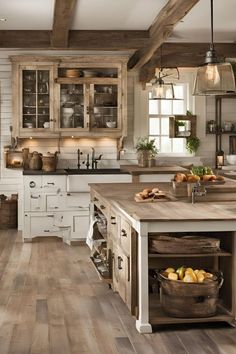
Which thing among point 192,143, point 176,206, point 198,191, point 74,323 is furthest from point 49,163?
point 74,323

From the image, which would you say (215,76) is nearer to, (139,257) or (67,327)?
(139,257)

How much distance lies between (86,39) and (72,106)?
1005mm

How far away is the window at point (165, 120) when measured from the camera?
34.5 ft

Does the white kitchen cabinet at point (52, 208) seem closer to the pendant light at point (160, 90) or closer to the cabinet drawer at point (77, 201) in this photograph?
the cabinet drawer at point (77, 201)

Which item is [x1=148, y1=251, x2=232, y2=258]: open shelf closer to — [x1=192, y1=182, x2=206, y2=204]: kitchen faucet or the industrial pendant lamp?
[x1=192, y1=182, x2=206, y2=204]: kitchen faucet

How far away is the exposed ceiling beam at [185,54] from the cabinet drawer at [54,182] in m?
2.05

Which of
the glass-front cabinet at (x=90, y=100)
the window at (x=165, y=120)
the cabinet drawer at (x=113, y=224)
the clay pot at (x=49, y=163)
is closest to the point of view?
the cabinet drawer at (x=113, y=224)

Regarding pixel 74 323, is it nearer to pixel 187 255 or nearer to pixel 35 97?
pixel 187 255

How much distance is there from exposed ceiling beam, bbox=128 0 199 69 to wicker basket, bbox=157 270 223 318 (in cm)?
295

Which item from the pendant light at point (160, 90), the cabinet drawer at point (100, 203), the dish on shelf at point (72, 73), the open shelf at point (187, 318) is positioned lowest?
the open shelf at point (187, 318)

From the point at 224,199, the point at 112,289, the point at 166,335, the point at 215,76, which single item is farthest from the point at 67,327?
the point at 215,76

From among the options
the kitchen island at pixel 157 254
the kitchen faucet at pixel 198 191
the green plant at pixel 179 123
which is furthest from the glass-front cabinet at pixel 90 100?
the kitchen faucet at pixel 198 191

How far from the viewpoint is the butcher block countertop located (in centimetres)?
461

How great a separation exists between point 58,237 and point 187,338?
185 inches
